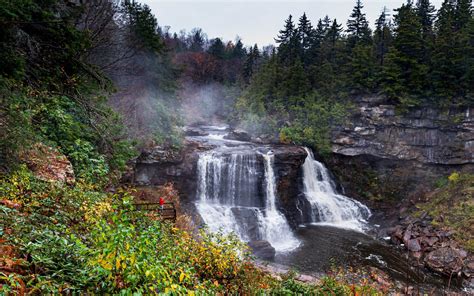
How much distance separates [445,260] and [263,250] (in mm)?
10083

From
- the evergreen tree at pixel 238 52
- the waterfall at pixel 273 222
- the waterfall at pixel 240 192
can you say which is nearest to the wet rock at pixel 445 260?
the waterfall at pixel 273 222

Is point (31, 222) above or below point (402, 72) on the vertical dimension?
below

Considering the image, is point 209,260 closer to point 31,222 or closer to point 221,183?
point 31,222

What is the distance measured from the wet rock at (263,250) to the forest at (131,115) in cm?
440

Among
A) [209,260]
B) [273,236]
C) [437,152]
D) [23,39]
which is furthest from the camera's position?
[437,152]

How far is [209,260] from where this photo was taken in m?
6.65

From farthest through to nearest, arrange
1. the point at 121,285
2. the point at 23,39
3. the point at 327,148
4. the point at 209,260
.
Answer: the point at 327,148, the point at 23,39, the point at 209,260, the point at 121,285

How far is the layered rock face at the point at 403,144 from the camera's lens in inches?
941

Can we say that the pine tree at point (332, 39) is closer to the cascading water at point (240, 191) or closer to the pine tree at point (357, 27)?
the pine tree at point (357, 27)

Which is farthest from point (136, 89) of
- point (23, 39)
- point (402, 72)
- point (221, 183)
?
point (402, 72)

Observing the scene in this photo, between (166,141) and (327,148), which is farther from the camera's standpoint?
(327,148)

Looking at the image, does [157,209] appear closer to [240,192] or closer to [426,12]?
[240,192]

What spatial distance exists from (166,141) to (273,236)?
10.2 m

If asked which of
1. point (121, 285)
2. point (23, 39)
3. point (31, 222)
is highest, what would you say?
point (23, 39)
